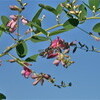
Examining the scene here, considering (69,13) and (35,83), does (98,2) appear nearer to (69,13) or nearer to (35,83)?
(69,13)

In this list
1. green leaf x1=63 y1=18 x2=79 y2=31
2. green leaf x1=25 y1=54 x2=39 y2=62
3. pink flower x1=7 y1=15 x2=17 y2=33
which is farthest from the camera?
green leaf x1=25 y1=54 x2=39 y2=62

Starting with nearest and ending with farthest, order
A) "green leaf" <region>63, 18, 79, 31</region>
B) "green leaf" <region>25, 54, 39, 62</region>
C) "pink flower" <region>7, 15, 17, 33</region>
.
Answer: "green leaf" <region>63, 18, 79, 31</region> → "pink flower" <region>7, 15, 17, 33</region> → "green leaf" <region>25, 54, 39, 62</region>

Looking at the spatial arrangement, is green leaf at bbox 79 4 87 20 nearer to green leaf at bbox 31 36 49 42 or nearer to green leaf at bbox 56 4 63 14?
green leaf at bbox 56 4 63 14

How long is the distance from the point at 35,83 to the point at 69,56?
289mm

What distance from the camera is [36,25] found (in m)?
1.90

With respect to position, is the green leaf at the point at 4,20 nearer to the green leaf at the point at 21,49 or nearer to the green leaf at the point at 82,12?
the green leaf at the point at 21,49

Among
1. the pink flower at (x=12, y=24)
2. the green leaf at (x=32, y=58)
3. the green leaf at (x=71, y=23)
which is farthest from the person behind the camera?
the green leaf at (x=32, y=58)

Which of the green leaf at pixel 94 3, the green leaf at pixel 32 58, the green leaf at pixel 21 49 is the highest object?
the green leaf at pixel 94 3

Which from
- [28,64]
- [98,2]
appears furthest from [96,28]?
[28,64]

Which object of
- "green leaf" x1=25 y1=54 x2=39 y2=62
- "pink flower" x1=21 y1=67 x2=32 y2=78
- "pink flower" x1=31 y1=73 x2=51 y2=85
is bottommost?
"pink flower" x1=31 y1=73 x2=51 y2=85

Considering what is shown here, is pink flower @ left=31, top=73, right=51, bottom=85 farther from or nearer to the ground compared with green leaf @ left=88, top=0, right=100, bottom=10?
nearer to the ground

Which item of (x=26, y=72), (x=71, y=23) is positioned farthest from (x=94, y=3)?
(x=26, y=72)

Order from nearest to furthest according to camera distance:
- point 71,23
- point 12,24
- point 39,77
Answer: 1. point 71,23
2. point 12,24
3. point 39,77

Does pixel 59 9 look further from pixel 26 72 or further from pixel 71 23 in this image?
pixel 26 72
